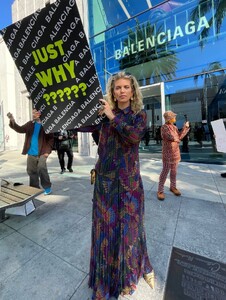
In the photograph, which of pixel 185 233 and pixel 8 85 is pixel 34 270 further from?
pixel 8 85

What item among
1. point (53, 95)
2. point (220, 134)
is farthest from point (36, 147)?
Result: point (220, 134)

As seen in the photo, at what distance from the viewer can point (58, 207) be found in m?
3.48

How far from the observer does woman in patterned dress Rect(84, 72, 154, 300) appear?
4.60 feet

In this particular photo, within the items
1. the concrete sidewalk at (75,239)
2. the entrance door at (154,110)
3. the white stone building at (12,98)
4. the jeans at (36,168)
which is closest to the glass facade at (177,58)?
the entrance door at (154,110)

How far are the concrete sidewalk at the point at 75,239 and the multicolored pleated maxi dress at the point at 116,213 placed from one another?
0.25 metres

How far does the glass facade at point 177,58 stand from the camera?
276 inches

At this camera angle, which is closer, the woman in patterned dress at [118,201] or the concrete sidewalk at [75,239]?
the woman in patterned dress at [118,201]

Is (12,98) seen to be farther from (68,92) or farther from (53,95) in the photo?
(68,92)

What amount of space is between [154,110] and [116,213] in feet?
25.9

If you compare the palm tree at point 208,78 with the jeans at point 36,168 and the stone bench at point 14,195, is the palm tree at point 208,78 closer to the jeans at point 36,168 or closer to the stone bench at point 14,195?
the jeans at point 36,168

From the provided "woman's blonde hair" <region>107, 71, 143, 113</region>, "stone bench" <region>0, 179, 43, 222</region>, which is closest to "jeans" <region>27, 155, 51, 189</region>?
"stone bench" <region>0, 179, 43, 222</region>

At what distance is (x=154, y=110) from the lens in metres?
8.73

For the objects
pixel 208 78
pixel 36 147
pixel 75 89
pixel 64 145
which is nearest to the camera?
pixel 75 89

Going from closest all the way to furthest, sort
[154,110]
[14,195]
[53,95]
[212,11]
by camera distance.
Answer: [53,95] → [14,195] → [212,11] → [154,110]
